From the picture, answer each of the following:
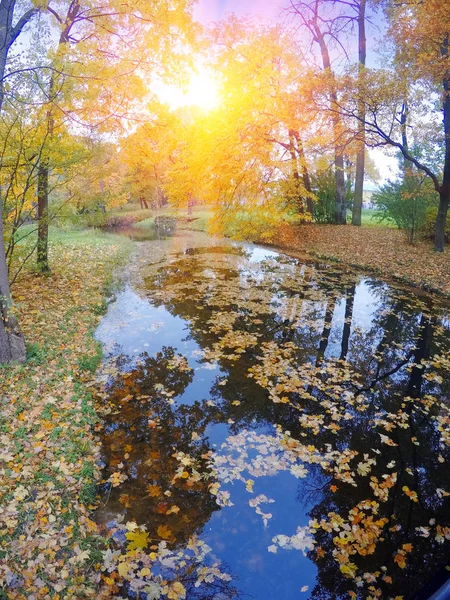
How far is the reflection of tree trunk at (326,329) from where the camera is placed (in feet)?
24.4

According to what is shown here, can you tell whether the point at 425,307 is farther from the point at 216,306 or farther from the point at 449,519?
the point at 449,519

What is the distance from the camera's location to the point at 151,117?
11.0 metres

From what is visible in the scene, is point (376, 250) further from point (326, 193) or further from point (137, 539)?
point (137, 539)

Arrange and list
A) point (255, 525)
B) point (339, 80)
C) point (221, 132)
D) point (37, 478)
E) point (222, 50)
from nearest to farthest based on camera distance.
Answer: point (255, 525), point (37, 478), point (339, 80), point (221, 132), point (222, 50)

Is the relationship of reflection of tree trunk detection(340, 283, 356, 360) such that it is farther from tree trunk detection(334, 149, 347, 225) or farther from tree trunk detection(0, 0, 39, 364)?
tree trunk detection(334, 149, 347, 225)

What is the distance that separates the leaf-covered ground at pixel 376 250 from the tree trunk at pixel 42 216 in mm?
11484

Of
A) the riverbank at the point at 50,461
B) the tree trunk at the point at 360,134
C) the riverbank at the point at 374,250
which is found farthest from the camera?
the tree trunk at the point at 360,134

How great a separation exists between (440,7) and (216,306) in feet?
35.8

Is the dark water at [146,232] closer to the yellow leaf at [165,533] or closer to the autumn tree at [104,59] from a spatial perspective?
the autumn tree at [104,59]

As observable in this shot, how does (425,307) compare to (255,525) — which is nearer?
(255,525)

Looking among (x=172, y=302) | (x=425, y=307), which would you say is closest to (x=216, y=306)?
(x=172, y=302)

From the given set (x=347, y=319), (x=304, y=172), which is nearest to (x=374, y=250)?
(x=304, y=172)

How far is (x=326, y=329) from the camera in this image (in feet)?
28.6

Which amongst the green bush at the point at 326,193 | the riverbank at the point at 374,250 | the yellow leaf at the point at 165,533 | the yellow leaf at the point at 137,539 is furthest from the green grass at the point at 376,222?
the yellow leaf at the point at 137,539
